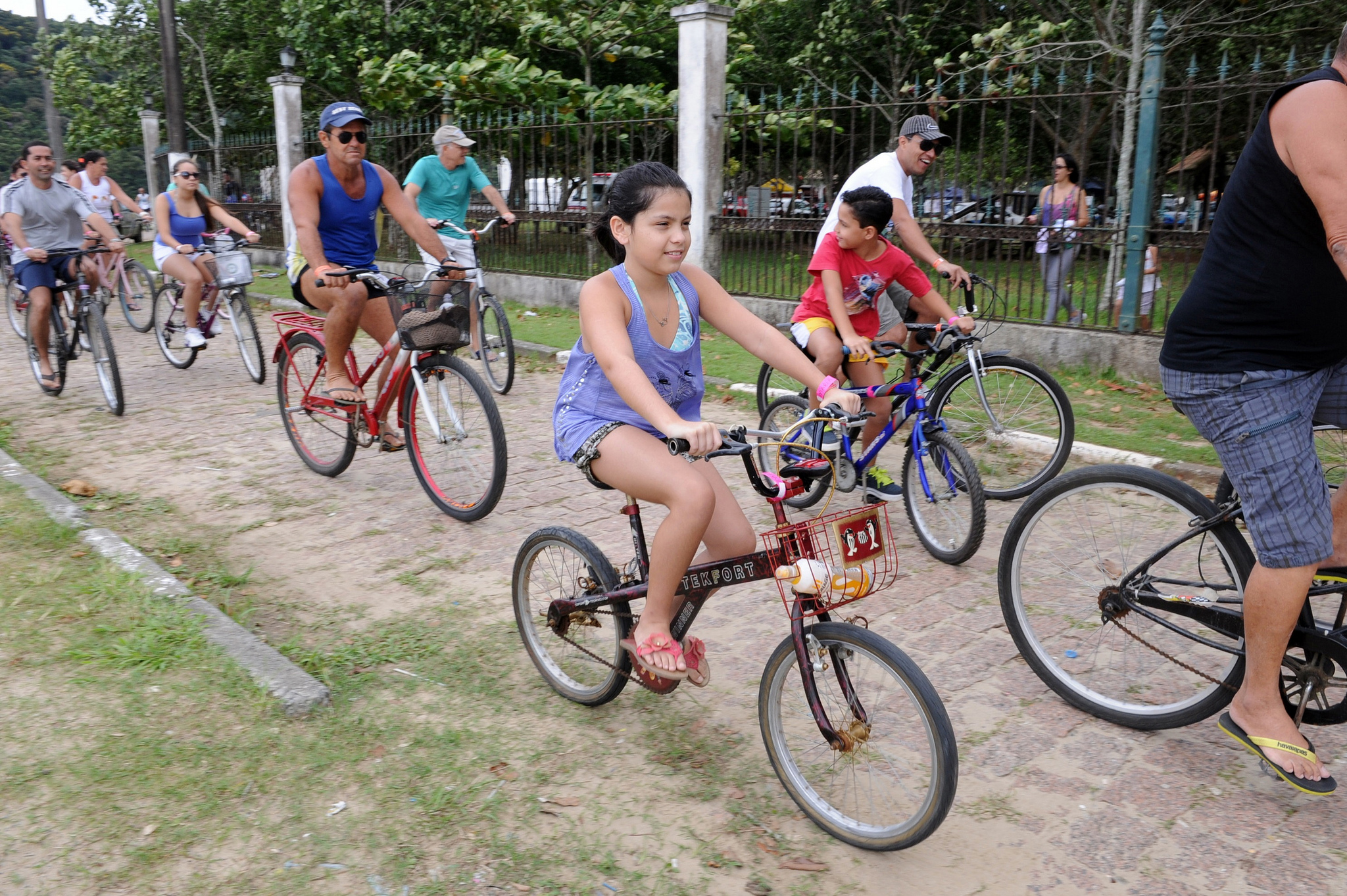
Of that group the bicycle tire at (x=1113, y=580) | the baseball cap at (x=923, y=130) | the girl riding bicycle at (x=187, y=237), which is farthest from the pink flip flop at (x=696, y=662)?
the girl riding bicycle at (x=187, y=237)

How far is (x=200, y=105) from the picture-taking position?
86.0ft

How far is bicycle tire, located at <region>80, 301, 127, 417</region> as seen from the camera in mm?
7840

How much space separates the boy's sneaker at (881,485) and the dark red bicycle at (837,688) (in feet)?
7.28

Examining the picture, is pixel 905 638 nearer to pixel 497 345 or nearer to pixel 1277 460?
pixel 1277 460

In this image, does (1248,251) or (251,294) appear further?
(251,294)

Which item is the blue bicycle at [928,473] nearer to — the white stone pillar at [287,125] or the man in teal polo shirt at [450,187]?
the man in teal polo shirt at [450,187]

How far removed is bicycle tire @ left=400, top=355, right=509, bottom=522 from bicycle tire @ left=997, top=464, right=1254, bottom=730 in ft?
8.93

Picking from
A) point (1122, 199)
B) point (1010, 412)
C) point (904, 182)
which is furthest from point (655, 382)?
point (1122, 199)

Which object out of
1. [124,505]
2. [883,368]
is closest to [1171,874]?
[883,368]

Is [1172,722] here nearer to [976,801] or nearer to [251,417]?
[976,801]

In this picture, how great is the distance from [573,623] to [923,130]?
3839mm

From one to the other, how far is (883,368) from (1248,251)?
2.61 m

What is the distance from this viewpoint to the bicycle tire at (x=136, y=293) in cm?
1170

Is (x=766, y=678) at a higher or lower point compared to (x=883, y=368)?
lower
